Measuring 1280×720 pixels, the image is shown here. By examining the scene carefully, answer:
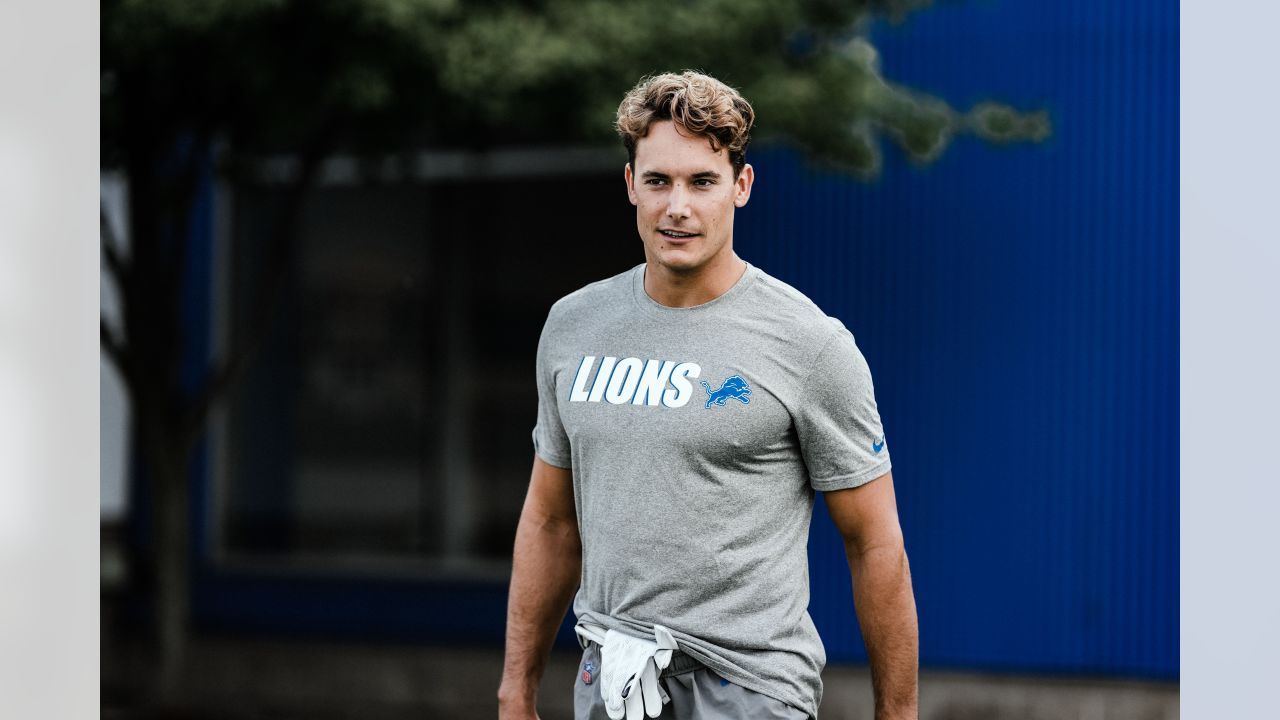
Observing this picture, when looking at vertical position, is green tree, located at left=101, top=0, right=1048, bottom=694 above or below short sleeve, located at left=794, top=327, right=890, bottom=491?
above

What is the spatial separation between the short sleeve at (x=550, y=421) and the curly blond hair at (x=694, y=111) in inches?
19.6

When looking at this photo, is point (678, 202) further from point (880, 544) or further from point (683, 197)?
point (880, 544)

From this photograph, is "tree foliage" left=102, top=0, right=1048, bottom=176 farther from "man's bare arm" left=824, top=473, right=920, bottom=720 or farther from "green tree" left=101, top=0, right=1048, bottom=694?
"man's bare arm" left=824, top=473, right=920, bottom=720

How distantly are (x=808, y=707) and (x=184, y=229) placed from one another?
6681 millimetres

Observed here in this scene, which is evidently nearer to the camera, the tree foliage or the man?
the man

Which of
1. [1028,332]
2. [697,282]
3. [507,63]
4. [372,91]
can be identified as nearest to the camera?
[697,282]

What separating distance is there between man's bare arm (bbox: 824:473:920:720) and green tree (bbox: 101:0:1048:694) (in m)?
4.11

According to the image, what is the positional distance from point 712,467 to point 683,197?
54cm

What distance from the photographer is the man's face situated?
10.1 feet

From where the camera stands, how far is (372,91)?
6961mm

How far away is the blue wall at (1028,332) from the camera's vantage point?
8.48 metres
